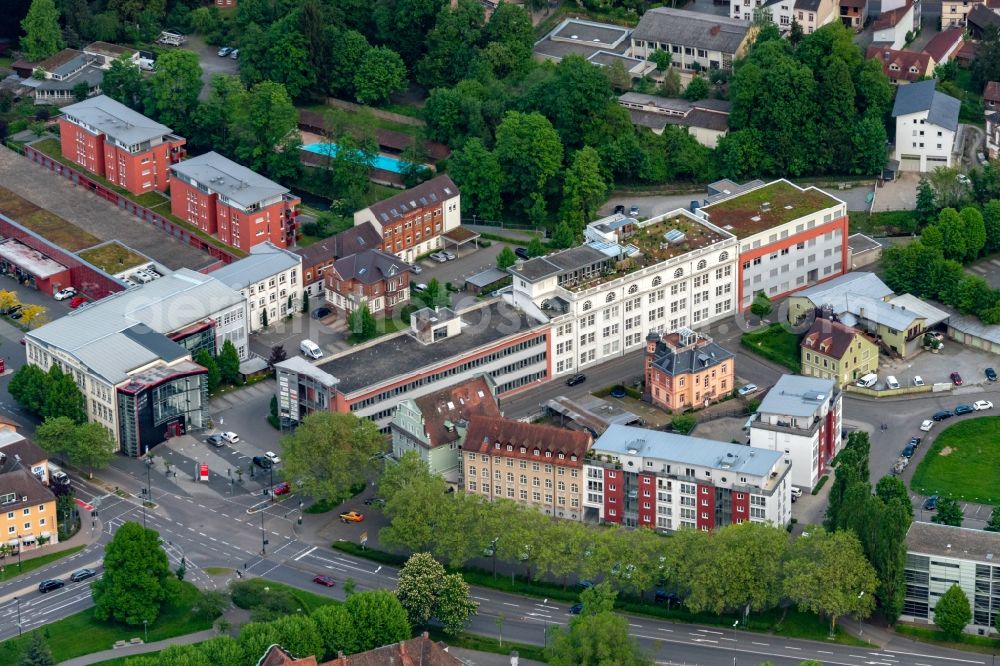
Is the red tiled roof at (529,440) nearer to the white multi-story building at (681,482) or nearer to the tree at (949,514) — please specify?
the white multi-story building at (681,482)

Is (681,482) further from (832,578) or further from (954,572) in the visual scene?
(954,572)

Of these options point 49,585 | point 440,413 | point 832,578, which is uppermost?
point 440,413

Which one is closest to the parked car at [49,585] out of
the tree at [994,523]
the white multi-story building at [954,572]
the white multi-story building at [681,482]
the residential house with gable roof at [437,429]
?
the residential house with gable roof at [437,429]

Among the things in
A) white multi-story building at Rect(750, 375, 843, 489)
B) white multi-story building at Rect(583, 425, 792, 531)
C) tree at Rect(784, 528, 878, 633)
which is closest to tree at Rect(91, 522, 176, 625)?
white multi-story building at Rect(583, 425, 792, 531)

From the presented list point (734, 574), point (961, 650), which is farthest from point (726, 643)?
point (961, 650)

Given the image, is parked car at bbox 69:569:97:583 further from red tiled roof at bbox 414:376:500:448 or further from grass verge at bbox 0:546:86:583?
red tiled roof at bbox 414:376:500:448

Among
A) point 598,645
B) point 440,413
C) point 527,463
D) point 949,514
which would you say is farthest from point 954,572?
point 440,413
